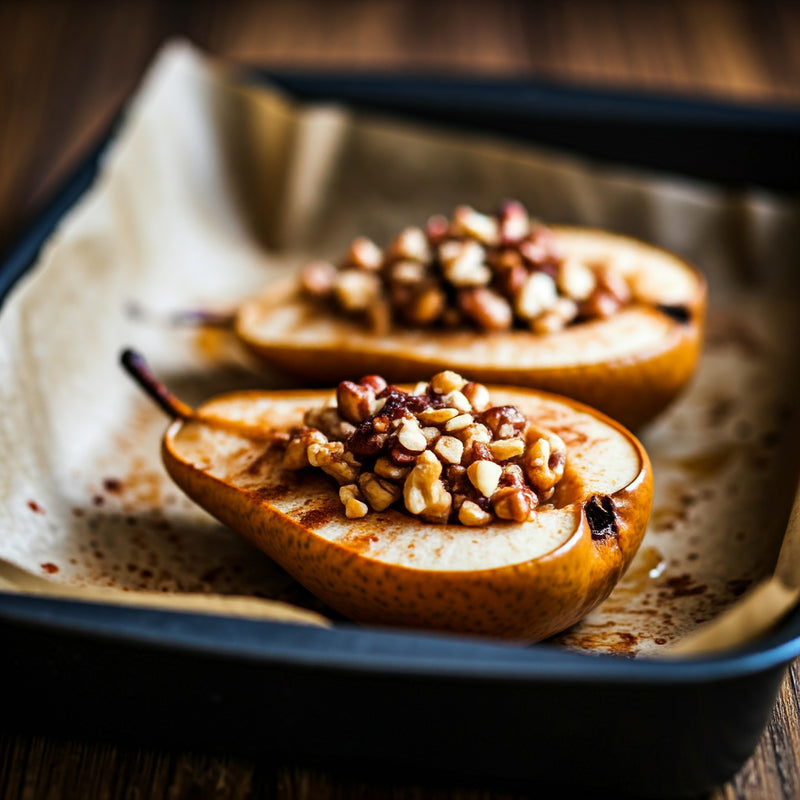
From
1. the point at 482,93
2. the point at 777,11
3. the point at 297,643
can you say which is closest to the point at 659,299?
the point at 482,93

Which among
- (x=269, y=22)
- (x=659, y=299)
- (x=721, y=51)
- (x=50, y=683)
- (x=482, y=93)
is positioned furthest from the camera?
(x=269, y=22)

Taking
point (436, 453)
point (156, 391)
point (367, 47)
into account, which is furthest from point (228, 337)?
point (367, 47)

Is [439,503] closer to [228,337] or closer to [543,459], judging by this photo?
[543,459]

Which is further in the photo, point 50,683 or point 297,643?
point 50,683

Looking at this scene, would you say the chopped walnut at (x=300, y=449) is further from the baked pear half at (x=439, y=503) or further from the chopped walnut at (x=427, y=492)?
the chopped walnut at (x=427, y=492)

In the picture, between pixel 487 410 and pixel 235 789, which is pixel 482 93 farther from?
pixel 235 789

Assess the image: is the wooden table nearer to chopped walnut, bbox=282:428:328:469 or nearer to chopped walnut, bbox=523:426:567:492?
chopped walnut, bbox=282:428:328:469
